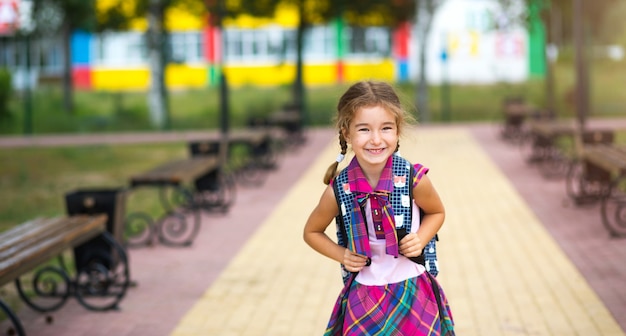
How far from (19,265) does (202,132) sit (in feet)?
70.2

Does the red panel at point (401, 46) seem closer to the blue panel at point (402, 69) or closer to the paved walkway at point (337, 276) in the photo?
the blue panel at point (402, 69)

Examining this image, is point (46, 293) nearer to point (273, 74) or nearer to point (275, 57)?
point (275, 57)

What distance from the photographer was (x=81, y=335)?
7160 mm

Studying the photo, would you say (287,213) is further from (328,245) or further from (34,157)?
(34,157)

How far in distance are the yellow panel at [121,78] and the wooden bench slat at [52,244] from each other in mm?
→ 44946

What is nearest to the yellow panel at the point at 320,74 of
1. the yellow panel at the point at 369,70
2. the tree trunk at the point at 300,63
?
the yellow panel at the point at 369,70

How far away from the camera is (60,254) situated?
26.8 feet

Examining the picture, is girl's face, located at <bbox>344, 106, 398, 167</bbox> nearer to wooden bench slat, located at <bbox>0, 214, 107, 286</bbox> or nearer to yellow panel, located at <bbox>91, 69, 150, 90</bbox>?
wooden bench slat, located at <bbox>0, 214, 107, 286</bbox>

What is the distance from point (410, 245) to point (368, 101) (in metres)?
0.52

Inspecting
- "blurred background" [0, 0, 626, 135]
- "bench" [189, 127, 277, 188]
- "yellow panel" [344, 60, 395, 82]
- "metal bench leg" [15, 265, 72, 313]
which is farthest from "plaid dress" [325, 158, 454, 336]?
"yellow panel" [344, 60, 395, 82]

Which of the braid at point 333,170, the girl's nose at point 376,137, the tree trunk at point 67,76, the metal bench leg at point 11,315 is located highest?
the tree trunk at point 67,76

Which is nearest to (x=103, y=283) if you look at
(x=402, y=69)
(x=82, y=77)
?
(x=402, y=69)

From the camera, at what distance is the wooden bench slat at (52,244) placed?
6664 millimetres

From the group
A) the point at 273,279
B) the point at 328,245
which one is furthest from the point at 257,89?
the point at 328,245
